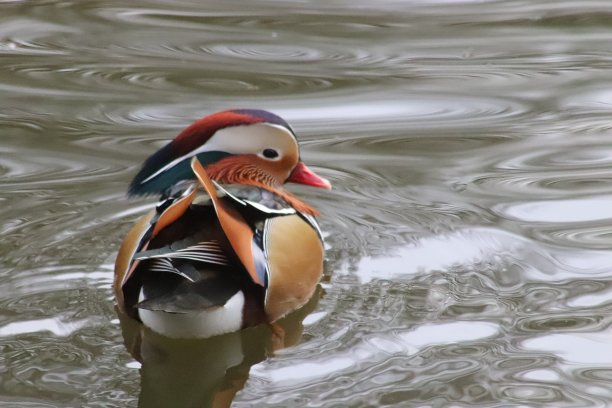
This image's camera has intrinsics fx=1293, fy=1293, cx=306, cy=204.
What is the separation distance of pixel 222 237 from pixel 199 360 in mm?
489

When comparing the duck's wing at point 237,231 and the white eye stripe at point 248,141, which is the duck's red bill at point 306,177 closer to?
the white eye stripe at point 248,141

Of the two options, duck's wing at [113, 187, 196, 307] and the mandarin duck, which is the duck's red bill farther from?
duck's wing at [113, 187, 196, 307]

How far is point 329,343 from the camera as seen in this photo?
197 inches

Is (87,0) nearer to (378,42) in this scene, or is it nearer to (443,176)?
(378,42)

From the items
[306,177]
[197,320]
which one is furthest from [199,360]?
[306,177]

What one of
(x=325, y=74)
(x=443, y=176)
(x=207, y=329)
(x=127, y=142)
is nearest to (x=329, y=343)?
(x=207, y=329)

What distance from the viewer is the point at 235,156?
6023mm

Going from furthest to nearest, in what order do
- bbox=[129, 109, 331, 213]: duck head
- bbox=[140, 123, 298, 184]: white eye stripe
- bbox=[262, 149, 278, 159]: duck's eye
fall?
bbox=[262, 149, 278, 159]: duck's eye < bbox=[140, 123, 298, 184]: white eye stripe < bbox=[129, 109, 331, 213]: duck head

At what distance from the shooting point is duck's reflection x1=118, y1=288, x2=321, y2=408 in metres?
4.75

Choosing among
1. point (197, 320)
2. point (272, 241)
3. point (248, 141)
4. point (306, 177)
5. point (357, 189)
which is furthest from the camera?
point (357, 189)

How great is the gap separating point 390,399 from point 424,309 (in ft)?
2.50

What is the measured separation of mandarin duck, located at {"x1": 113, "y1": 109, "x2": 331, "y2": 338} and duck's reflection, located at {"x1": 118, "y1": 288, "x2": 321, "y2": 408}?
67 mm

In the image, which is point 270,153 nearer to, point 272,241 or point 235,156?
point 235,156

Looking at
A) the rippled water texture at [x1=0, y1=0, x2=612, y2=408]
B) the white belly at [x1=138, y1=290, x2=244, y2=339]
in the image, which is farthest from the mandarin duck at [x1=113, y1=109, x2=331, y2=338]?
the rippled water texture at [x1=0, y1=0, x2=612, y2=408]
